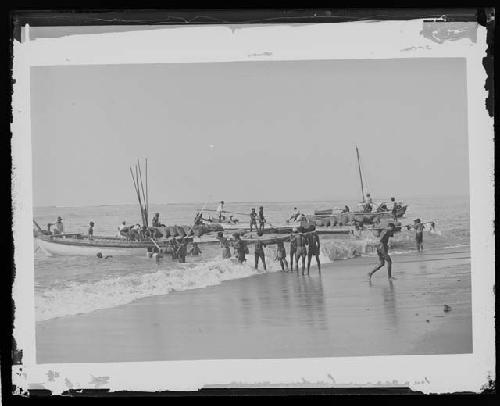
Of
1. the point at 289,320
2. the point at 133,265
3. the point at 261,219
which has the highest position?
the point at 261,219

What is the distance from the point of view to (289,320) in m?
1.78

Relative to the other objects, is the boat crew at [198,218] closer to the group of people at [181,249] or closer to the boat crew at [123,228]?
the group of people at [181,249]

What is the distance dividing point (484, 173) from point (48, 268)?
1031 millimetres

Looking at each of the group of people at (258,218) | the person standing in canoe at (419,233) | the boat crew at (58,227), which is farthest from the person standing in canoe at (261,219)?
the boat crew at (58,227)

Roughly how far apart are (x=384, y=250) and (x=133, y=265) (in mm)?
586

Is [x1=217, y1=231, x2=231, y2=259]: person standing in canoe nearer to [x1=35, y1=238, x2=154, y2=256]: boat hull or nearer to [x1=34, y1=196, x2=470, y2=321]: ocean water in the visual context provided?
[x1=34, y1=196, x2=470, y2=321]: ocean water

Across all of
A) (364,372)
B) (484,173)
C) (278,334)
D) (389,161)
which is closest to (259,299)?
(278,334)

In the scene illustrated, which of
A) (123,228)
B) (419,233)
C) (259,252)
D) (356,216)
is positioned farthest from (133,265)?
(419,233)

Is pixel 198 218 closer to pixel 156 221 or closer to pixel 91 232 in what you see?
pixel 156 221

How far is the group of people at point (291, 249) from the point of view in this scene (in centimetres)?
179

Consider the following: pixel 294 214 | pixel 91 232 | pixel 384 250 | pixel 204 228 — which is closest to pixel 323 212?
pixel 294 214

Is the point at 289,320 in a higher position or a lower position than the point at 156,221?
lower

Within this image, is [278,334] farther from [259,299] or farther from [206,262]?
[206,262]

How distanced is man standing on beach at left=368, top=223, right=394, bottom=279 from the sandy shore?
14 mm
